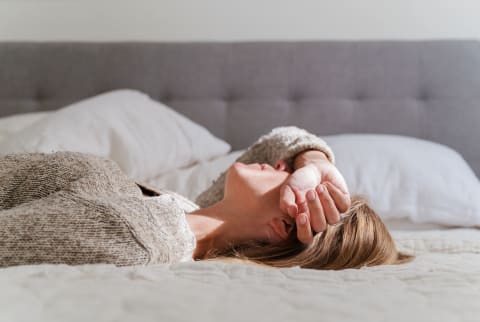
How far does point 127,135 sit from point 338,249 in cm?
95

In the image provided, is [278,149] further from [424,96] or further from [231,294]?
[231,294]

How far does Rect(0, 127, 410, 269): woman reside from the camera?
2.73ft

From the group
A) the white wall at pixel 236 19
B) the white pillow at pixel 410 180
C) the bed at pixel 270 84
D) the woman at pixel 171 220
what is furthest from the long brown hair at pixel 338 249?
the white wall at pixel 236 19

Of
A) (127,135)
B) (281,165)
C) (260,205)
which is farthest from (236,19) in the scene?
(260,205)

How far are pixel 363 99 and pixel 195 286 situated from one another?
1.62 m

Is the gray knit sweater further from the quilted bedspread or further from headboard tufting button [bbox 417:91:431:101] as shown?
headboard tufting button [bbox 417:91:431:101]

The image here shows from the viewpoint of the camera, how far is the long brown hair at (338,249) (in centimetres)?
109

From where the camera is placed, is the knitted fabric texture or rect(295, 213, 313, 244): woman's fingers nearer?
the knitted fabric texture

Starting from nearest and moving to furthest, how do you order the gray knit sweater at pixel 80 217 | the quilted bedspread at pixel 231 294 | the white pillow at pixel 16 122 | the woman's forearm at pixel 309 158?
the quilted bedspread at pixel 231 294 < the gray knit sweater at pixel 80 217 < the woman's forearm at pixel 309 158 < the white pillow at pixel 16 122

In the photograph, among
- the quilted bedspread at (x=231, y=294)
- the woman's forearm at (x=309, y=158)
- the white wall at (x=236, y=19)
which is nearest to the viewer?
the quilted bedspread at (x=231, y=294)

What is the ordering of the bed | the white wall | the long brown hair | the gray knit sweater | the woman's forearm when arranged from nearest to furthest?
the gray knit sweater, the long brown hair, the woman's forearm, the bed, the white wall

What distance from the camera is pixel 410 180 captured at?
5.64ft

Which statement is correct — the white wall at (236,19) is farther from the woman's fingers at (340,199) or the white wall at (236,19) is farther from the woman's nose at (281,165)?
the woman's fingers at (340,199)

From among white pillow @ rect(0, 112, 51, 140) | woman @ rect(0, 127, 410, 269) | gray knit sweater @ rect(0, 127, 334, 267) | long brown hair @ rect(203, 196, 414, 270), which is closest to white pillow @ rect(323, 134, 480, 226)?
woman @ rect(0, 127, 410, 269)
